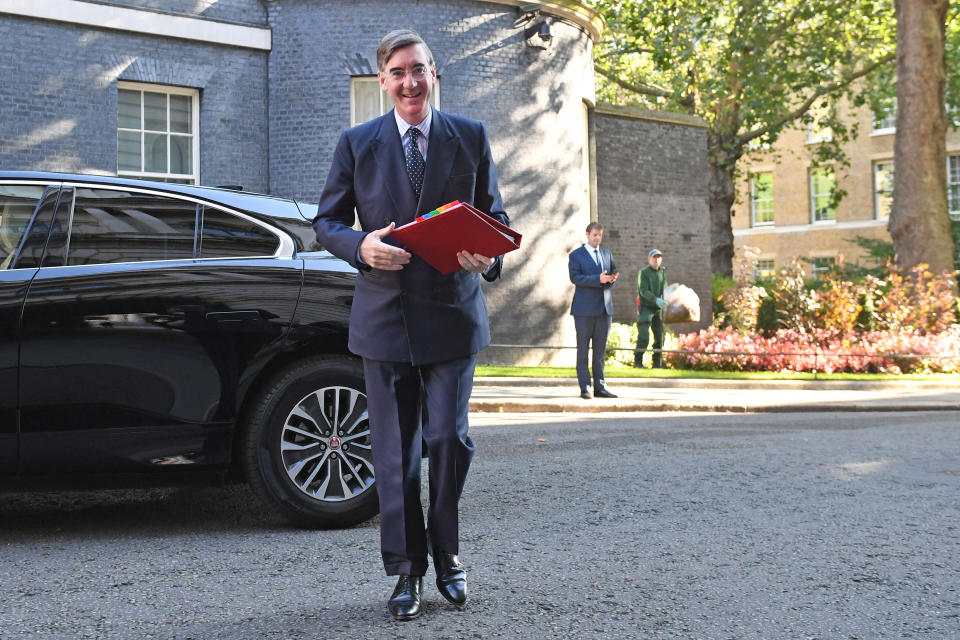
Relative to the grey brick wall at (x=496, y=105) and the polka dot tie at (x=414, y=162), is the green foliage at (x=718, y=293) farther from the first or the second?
the polka dot tie at (x=414, y=162)

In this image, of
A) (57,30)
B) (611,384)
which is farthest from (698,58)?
(57,30)

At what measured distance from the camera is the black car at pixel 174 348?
15.9 ft

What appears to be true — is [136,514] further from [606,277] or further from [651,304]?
[651,304]

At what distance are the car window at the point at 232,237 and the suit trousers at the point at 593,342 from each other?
7.67 meters

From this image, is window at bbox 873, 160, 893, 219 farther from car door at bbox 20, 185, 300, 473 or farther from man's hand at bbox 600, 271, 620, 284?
car door at bbox 20, 185, 300, 473

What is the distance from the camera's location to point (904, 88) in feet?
66.9

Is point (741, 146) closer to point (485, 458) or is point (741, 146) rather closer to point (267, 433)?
point (485, 458)

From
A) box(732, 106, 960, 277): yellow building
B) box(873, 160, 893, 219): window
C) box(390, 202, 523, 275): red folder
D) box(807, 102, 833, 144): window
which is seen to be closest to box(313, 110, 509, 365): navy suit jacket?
box(390, 202, 523, 275): red folder

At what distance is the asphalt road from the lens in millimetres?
3770

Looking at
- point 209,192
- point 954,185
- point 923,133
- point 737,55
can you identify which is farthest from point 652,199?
point 954,185

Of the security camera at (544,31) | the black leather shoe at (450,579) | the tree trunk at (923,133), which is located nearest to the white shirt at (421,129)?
the black leather shoe at (450,579)

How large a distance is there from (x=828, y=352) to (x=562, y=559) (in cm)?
1399

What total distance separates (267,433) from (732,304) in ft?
56.0

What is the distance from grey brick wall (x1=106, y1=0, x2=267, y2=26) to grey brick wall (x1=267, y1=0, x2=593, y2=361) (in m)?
0.23
